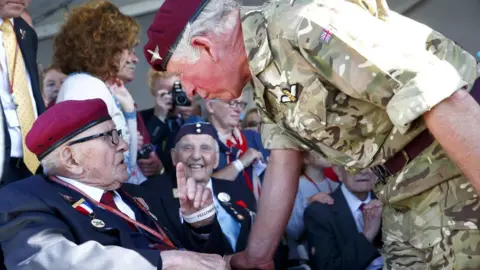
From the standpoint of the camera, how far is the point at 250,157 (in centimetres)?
453

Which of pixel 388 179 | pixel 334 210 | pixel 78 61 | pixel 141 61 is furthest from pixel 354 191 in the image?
pixel 141 61

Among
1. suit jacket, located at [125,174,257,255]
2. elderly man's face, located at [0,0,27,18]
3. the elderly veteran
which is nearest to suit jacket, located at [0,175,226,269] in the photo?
the elderly veteran

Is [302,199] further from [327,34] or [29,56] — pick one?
[327,34]

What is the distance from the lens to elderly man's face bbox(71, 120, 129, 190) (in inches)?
109

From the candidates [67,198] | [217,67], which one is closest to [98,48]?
[67,198]

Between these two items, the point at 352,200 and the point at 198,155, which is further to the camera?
the point at 198,155

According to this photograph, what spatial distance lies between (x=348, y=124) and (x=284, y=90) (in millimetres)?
192

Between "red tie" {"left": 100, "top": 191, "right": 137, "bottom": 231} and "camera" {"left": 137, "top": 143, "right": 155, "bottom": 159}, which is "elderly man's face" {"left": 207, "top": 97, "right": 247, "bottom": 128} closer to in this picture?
"camera" {"left": 137, "top": 143, "right": 155, "bottom": 159}

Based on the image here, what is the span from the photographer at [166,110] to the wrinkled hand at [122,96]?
2.40ft

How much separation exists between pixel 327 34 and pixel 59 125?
4.35 ft

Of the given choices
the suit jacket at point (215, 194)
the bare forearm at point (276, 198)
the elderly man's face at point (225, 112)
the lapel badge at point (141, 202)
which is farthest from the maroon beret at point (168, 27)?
the elderly man's face at point (225, 112)

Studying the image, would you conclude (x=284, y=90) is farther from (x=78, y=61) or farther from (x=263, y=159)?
(x=263, y=159)

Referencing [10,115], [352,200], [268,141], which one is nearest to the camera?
[268,141]

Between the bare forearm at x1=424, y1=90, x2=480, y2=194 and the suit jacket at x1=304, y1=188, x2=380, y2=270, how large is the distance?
1.97 meters
